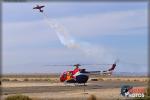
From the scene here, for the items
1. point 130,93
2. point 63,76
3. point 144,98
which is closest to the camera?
point 144,98

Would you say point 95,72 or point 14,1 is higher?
point 14,1

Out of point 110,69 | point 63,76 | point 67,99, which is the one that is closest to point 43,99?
point 67,99

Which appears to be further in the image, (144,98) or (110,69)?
(110,69)

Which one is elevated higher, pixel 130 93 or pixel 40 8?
pixel 40 8

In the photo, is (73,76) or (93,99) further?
(73,76)

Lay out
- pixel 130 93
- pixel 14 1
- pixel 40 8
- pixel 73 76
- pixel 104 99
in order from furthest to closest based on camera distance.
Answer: pixel 73 76 < pixel 40 8 < pixel 130 93 < pixel 104 99 < pixel 14 1

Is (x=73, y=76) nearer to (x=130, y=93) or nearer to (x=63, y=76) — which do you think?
(x=63, y=76)

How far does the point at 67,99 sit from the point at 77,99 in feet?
3.32

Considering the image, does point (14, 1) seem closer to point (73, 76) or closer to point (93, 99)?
point (93, 99)

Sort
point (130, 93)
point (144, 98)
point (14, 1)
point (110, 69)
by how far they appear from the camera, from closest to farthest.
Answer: point (14, 1), point (144, 98), point (130, 93), point (110, 69)

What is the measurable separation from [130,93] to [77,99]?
696cm

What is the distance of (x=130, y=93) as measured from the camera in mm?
46719

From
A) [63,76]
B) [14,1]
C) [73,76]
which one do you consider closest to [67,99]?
[14,1]

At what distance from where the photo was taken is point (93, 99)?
40.6 m
